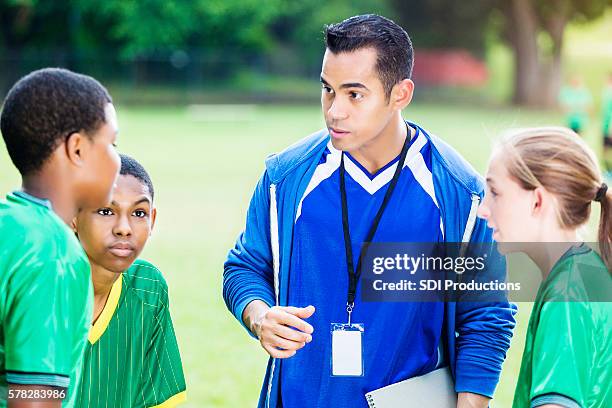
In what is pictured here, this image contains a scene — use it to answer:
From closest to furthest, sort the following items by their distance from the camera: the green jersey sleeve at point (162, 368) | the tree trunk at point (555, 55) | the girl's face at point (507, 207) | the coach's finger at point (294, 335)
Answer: the girl's face at point (507, 207), the coach's finger at point (294, 335), the green jersey sleeve at point (162, 368), the tree trunk at point (555, 55)

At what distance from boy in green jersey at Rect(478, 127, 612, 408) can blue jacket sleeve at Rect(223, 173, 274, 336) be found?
875 millimetres

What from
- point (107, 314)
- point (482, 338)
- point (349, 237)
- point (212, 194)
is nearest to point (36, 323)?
point (107, 314)

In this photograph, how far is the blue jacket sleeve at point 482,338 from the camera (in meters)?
3.42

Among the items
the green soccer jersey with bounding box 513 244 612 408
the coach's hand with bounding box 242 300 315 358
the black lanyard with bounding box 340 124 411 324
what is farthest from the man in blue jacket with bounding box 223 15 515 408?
the green soccer jersey with bounding box 513 244 612 408

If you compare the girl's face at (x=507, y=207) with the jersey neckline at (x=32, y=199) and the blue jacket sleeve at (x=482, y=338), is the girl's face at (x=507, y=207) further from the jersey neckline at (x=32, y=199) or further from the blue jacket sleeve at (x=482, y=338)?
the jersey neckline at (x=32, y=199)

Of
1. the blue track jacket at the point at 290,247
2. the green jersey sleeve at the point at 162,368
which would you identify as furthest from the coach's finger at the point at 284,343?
the green jersey sleeve at the point at 162,368

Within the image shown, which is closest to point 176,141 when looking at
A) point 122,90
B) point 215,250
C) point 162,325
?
point 215,250

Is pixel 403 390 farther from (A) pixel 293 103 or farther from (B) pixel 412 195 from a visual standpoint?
(A) pixel 293 103

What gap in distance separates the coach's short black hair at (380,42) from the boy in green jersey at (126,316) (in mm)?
853

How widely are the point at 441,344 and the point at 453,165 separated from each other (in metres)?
0.63

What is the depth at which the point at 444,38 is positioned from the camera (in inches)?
1991

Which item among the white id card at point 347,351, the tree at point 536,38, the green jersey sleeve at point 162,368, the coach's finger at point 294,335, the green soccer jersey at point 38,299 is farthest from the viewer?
the tree at point 536,38

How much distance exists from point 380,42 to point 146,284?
1.19 meters

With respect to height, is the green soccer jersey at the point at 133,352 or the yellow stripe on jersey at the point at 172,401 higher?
the green soccer jersey at the point at 133,352
